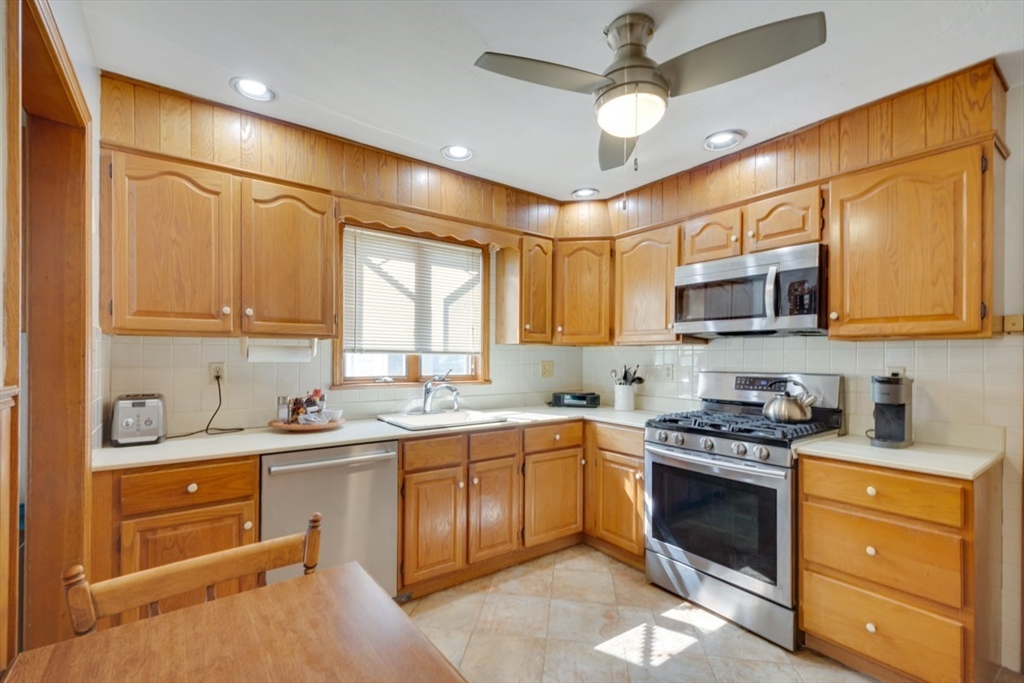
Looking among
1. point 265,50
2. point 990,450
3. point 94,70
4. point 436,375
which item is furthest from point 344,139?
point 990,450

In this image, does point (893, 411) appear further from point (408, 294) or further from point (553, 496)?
point (408, 294)

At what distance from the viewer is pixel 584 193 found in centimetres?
322

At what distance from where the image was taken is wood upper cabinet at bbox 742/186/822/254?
229 centimetres

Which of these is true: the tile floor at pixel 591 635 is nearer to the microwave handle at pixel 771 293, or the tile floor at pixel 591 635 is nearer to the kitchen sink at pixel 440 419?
the kitchen sink at pixel 440 419

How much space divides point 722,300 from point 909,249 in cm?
82

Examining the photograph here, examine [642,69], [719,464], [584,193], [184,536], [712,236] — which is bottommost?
[184,536]

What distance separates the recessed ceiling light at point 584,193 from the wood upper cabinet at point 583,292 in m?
0.30

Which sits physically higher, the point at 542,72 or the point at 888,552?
the point at 542,72

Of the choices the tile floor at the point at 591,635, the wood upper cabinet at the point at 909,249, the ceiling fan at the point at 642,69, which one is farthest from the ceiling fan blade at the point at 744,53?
the tile floor at the point at 591,635

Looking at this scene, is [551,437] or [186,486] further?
[551,437]

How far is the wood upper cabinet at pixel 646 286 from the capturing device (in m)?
2.91

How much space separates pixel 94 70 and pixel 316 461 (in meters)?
1.72

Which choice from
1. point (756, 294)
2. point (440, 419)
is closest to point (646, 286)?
point (756, 294)

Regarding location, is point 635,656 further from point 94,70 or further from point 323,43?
point 94,70
